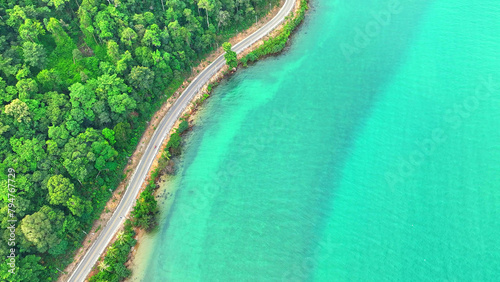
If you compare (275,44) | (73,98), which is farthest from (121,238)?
(275,44)

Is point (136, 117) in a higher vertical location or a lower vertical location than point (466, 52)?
higher

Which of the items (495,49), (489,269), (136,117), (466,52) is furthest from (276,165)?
(495,49)

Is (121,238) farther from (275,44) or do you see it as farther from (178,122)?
(275,44)

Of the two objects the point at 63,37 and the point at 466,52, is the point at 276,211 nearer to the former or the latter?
the point at 63,37

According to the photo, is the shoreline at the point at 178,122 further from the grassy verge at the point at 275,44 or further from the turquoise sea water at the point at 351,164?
the turquoise sea water at the point at 351,164

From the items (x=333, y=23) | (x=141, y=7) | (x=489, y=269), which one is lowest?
(x=489, y=269)

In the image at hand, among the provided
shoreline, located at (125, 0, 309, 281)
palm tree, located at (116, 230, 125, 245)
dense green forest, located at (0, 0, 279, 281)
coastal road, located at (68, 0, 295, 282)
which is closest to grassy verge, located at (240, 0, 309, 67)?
shoreline, located at (125, 0, 309, 281)

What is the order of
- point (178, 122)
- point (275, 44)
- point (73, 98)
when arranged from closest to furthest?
1. point (73, 98)
2. point (178, 122)
3. point (275, 44)

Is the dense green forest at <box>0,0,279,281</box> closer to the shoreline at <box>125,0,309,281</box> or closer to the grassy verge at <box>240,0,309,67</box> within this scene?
the shoreline at <box>125,0,309,281</box>
